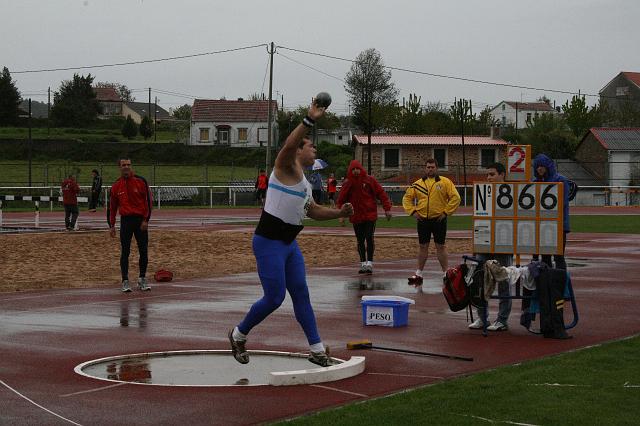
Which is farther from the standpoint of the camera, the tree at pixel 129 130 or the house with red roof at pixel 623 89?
the house with red roof at pixel 623 89

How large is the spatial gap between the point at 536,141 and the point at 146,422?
84.4m

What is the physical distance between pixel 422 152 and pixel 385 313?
68438 mm

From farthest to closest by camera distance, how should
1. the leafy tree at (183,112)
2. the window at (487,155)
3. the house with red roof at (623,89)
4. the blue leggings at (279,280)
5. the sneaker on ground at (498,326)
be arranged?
the leafy tree at (183,112), the house with red roof at (623,89), the window at (487,155), the sneaker on ground at (498,326), the blue leggings at (279,280)

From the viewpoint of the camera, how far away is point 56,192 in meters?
55.7

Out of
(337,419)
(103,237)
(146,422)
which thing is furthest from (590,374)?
(103,237)

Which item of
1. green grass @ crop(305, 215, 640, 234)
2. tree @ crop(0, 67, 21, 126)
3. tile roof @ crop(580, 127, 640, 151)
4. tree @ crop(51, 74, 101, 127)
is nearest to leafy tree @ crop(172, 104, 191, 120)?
tree @ crop(51, 74, 101, 127)

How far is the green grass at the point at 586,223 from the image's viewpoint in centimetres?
3528

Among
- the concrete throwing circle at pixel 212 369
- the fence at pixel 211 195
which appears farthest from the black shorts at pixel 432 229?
the fence at pixel 211 195

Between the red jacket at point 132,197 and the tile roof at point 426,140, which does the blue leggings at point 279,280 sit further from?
the tile roof at point 426,140

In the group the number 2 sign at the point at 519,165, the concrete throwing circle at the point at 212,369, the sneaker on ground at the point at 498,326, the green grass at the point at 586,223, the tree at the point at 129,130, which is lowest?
the concrete throwing circle at the point at 212,369

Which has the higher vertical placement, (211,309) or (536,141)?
(536,141)

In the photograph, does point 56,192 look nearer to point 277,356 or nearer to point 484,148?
point 484,148

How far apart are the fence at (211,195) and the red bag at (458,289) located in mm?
40768

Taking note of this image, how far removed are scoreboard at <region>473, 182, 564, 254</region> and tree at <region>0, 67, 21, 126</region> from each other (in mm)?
94004
